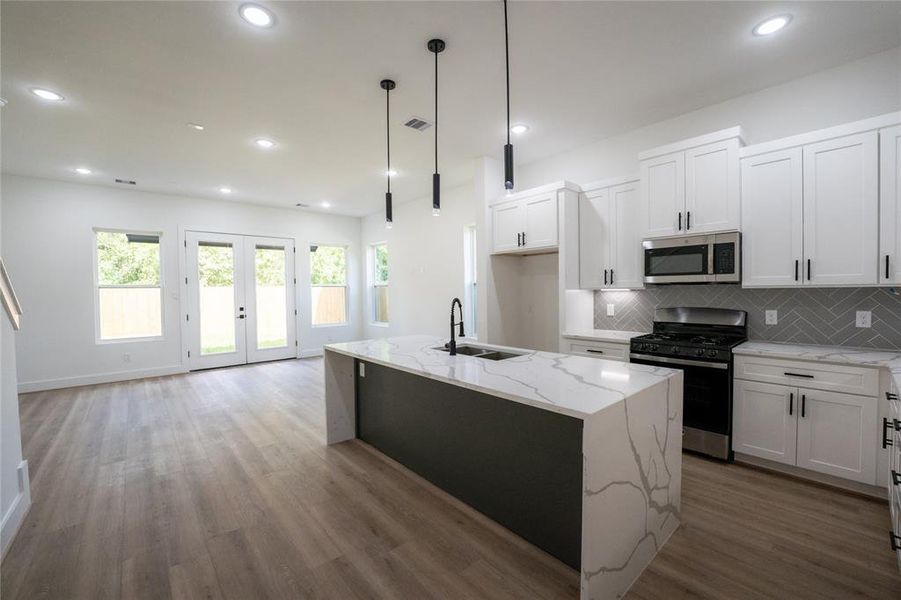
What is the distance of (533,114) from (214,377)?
5770mm

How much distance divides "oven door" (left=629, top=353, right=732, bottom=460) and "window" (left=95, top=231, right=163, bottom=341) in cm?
703

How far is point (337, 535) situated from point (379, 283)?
6156mm

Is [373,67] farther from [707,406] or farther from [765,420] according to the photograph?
[765,420]

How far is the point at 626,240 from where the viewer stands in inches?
144

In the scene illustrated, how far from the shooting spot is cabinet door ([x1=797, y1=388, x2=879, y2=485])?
7.70ft

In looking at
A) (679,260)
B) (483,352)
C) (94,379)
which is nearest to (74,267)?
(94,379)

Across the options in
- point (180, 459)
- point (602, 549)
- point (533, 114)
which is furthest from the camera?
point (533, 114)

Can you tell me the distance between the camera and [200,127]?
12.0ft

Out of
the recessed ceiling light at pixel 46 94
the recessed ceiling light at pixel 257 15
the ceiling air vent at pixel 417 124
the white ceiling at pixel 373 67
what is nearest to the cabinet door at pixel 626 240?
the white ceiling at pixel 373 67

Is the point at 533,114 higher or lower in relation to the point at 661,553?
higher

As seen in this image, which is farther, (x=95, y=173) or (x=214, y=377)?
(x=214, y=377)

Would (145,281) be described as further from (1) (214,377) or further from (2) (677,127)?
(2) (677,127)

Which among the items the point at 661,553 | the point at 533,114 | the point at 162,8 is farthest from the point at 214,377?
the point at 661,553

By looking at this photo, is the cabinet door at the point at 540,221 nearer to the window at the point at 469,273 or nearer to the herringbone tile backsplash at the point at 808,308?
the herringbone tile backsplash at the point at 808,308
